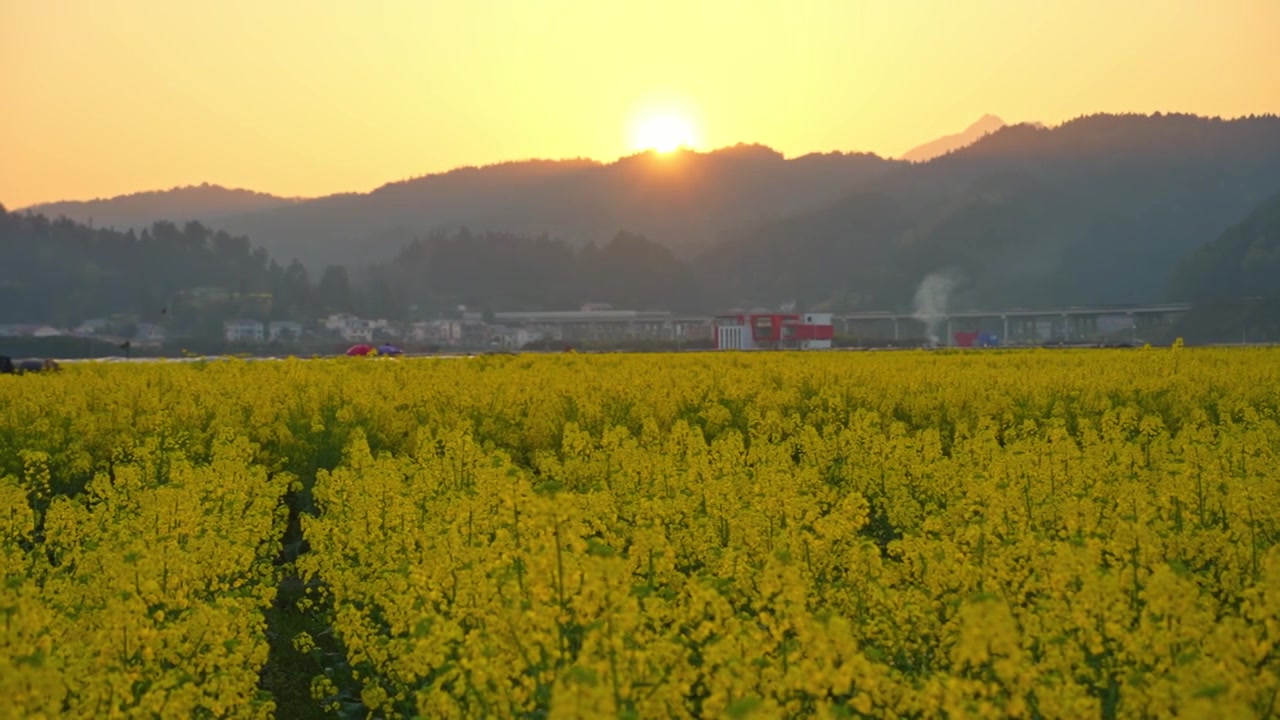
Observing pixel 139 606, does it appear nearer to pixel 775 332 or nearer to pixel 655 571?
pixel 655 571

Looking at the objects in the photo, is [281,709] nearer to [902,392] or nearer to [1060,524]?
[1060,524]

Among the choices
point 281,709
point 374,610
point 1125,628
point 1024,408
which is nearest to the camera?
point 1125,628

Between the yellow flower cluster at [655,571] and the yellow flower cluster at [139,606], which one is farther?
the yellow flower cluster at [139,606]

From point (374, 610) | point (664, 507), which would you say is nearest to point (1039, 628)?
point (664, 507)

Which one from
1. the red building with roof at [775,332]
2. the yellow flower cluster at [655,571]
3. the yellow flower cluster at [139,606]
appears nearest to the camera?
the yellow flower cluster at [655,571]

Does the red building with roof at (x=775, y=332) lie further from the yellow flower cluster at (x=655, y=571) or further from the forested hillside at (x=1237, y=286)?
the yellow flower cluster at (x=655, y=571)

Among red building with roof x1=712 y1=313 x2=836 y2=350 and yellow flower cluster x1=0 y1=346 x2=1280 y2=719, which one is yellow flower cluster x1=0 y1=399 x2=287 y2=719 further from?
red building with roof x1=712 y1=313 x2=836 y2=350

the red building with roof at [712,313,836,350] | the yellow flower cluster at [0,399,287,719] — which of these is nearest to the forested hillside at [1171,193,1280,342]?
the red building with roof at [712,313,836,350]

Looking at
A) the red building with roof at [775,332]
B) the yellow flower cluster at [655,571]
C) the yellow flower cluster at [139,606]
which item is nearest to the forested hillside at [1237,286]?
the red building with roof at [775,332]

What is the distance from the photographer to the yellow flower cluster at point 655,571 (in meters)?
5.63

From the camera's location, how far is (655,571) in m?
8.11

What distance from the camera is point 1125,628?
637 cm

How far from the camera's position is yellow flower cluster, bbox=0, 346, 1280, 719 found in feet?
18.5

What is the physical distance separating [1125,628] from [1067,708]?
128cm
